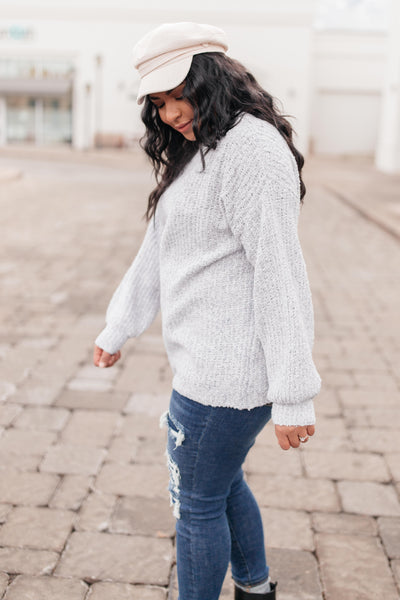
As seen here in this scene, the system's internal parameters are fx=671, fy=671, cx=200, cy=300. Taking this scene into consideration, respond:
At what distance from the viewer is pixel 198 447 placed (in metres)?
1.53

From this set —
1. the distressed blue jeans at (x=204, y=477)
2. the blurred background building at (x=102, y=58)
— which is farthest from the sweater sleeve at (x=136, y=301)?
the blurred background building at (x=102, y=58)

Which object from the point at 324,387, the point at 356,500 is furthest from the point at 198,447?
the point at 324,387

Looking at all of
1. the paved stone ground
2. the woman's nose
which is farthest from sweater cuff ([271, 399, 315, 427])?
the paved stone ground

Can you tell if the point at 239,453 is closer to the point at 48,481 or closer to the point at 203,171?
the point at 203,171

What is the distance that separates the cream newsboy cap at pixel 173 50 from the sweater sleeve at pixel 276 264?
22cm

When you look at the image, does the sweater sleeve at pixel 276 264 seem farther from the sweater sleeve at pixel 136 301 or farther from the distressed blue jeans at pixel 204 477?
the sweater sleeve at pixel 136 301

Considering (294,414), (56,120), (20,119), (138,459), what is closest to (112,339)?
(294,414)

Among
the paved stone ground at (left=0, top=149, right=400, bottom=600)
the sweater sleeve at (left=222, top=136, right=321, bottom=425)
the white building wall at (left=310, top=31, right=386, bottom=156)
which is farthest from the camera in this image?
the white building wall at (left=310, top=31, right=386, bottom=156)

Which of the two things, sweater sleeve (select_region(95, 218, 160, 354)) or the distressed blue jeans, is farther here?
sweater sleeve (select_region(95, 218, 160, 354))

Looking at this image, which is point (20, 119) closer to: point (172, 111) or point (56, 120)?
point (56, 120)

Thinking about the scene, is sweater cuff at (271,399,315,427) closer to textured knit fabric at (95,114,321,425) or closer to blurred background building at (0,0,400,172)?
textured knit fabric at (95,114,321,425)

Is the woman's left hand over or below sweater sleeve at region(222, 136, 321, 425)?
below

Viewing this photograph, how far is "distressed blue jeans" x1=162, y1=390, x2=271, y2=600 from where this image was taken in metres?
1.52

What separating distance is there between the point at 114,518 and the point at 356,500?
37.1 inches
